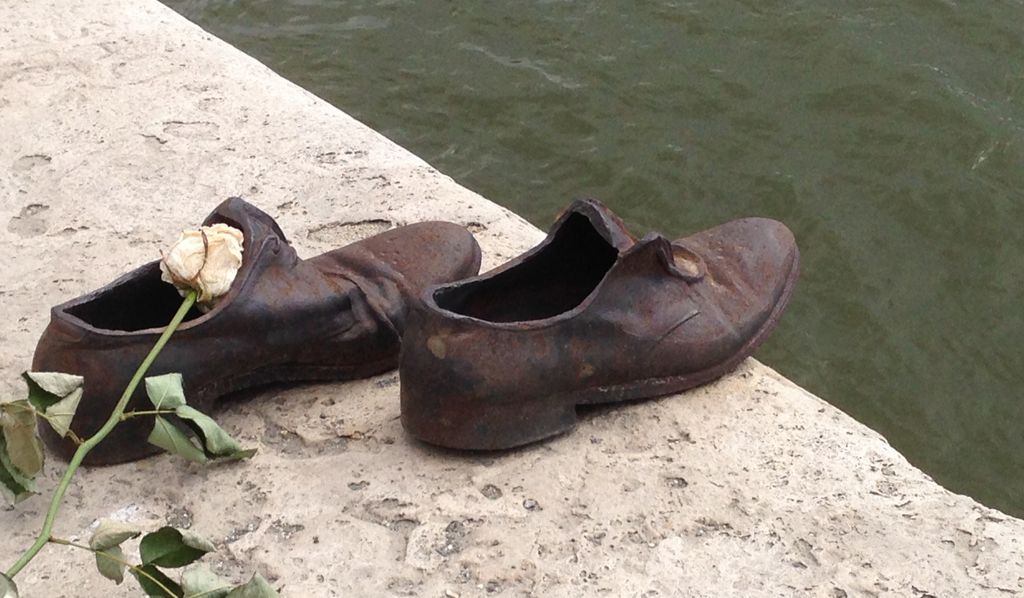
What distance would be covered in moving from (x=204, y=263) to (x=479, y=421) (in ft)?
1.67

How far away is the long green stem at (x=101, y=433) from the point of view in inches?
66.1

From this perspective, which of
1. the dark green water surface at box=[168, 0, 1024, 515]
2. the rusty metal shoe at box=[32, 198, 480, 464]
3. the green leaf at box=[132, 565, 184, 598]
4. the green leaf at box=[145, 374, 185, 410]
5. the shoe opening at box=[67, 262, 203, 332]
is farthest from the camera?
the dark green water surface at box=[168, 0, 1024, 515]

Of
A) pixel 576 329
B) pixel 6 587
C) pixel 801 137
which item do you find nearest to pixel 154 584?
pixel 6 587

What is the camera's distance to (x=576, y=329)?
6.84ft

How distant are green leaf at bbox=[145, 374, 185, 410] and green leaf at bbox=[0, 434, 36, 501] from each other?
0.71ft

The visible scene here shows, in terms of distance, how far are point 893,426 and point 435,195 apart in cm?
146

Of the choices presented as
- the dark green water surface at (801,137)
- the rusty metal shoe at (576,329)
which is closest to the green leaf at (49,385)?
the rusty metal shoe at (576,329)

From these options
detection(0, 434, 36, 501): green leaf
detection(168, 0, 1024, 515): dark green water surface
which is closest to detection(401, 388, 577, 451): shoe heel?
detection(0, 434, 36, 501): green leaf

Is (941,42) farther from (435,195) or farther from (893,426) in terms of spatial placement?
(435,195)

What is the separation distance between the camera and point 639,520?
1.97 metres

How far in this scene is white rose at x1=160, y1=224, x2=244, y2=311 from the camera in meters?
2.04

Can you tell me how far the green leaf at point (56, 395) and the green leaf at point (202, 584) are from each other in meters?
0.32

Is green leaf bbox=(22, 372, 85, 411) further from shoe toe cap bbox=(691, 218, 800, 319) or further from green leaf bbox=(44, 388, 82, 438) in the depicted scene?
shoe toe cap bbox=(691, 218, 800, 319)

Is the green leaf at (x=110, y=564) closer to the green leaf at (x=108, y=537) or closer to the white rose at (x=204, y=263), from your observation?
the green leaf at (x=108, y=537)
